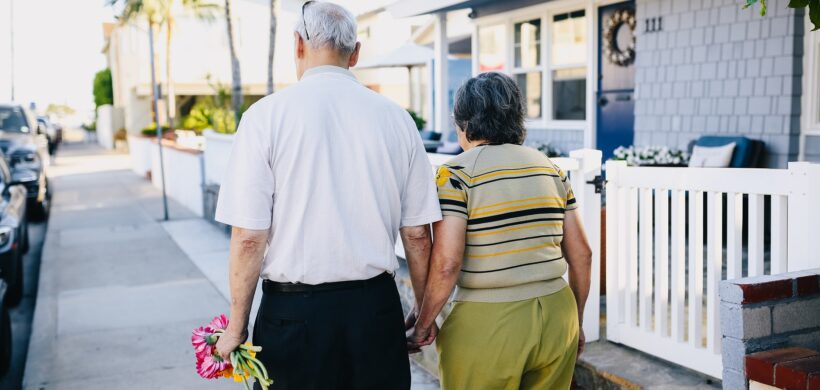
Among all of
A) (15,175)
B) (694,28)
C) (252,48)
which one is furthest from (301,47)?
(252,48)

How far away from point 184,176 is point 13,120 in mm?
3490

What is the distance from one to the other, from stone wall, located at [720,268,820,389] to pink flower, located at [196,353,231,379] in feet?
5.50

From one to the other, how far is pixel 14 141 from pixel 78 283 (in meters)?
7.14

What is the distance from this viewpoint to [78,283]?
26.0 ft

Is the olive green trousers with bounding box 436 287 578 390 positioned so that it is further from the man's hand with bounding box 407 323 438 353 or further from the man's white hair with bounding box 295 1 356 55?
the man's white hair with bounding box 295 1 356 55

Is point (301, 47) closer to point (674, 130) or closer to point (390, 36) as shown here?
point (674, 130)

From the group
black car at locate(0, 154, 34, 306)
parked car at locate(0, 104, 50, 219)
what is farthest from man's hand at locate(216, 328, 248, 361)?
parked car at locate(0, 104, 50, 219)

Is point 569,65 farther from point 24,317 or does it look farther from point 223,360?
point 223,360

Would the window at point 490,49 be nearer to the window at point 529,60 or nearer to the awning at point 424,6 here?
the window at point 529,60

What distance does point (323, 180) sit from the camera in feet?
7.93

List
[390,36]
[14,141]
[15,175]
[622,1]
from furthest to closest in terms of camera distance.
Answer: [390,36] < [14,141] < [15,175] < [622,1]

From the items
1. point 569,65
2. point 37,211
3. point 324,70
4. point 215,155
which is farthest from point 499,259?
point 37,211

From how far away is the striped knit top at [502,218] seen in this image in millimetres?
2510

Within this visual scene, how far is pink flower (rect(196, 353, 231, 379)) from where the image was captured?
8.48 ft
